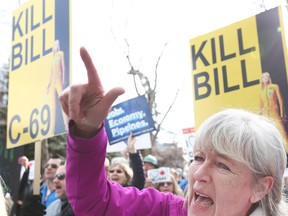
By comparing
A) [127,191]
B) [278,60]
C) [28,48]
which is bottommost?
[127,191]

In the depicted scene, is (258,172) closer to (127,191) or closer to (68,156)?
(127,191)

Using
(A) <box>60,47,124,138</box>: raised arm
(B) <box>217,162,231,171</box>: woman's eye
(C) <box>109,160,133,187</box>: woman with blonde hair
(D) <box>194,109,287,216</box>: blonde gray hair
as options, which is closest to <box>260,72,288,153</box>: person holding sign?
(C) <box>109,160,133,187</box>: woman with blonde hair

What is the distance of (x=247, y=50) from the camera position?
4348mm

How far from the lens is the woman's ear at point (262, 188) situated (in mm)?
1698

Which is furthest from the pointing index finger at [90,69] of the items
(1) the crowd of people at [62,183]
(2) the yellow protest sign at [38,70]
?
(2) the yellow protest sign at [38,70]

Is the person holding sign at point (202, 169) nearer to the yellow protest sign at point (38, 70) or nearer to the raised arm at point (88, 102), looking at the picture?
the raised arm at point (88, 102)

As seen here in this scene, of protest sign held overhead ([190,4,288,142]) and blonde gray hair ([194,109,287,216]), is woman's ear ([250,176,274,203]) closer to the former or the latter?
blonde gray hair ([194,109,287,216])

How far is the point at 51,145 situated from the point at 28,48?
15.9 meters

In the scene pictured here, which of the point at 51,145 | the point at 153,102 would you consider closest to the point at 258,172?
the point at 153,102

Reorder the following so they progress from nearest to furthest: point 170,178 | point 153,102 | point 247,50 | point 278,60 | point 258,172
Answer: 1. point 258,172
2. point 278,60
3. point 247,50
4. point 170,178
5. point 153,102

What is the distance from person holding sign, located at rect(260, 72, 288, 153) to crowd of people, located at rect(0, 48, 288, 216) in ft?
7.09

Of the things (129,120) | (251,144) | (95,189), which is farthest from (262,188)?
(129,120)

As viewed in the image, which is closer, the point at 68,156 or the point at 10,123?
the point at 68,156

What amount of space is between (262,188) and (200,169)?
0.88ft
